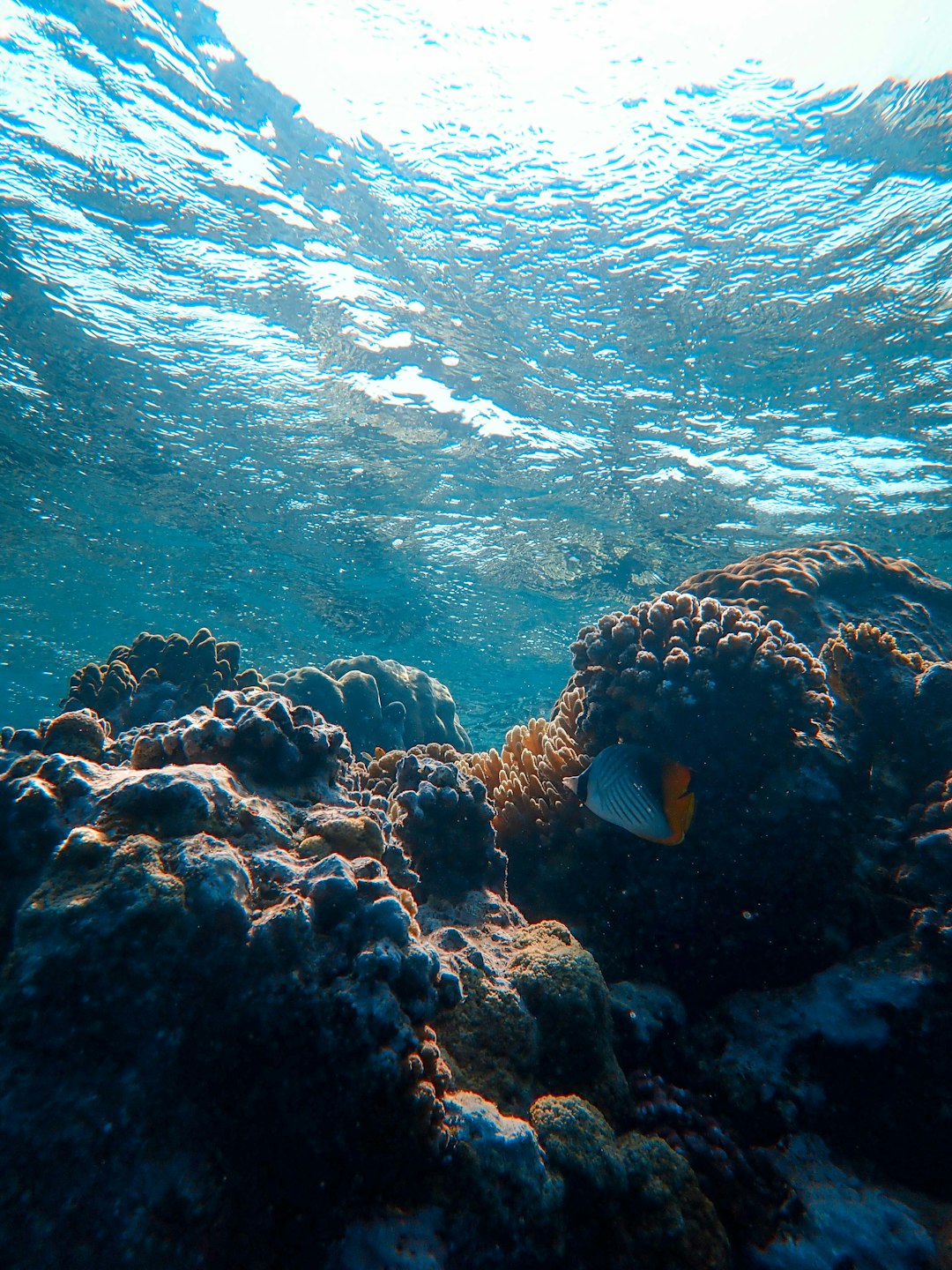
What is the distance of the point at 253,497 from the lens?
17484 millimetres

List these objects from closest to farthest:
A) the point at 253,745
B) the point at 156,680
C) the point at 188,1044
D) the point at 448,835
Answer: the point at 188,1044, the point at 253,745, the point at 448,835, the point at 156,680

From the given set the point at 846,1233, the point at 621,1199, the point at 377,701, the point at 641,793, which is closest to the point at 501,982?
the point at 621,1199

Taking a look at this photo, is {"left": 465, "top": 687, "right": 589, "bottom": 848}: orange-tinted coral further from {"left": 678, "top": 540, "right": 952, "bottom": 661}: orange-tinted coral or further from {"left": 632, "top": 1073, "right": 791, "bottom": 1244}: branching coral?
{"left": 678, "top": 540, "right": 952, "bottom": 661}: orange-tinted coral

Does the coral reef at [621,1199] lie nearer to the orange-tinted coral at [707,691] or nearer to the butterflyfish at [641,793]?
the butterflyfish at [641,793]

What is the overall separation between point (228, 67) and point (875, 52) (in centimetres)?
962

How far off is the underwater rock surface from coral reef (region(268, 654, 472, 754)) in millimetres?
3927

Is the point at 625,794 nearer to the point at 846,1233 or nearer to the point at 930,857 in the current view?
the point at 846,1233

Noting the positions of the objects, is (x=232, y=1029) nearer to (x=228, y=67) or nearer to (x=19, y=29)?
(x=228, y=67)

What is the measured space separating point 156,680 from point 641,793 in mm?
6678

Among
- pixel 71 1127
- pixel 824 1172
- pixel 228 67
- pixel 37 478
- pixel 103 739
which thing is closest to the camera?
pixel 71 1127

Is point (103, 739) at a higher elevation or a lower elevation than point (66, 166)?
lower

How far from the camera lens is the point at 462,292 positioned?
37.9ft

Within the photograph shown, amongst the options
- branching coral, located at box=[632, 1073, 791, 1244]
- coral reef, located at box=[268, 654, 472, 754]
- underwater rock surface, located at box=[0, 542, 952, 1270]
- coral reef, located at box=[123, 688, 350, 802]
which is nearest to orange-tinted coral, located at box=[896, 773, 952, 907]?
underwater rock surface, located at box=[0, 542, 952, 1270]

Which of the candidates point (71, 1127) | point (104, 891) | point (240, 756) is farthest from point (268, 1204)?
point (240, 756)
